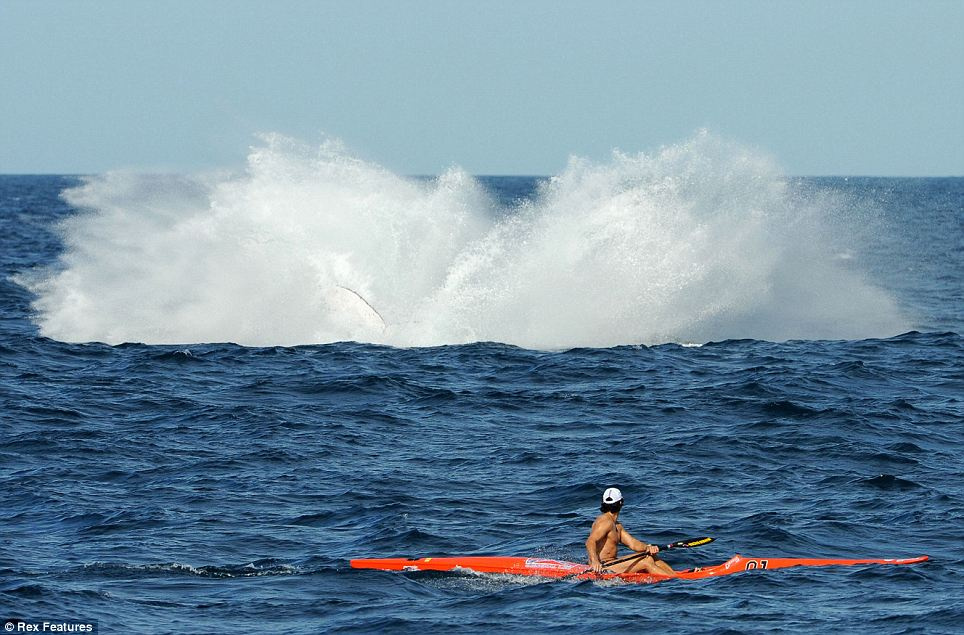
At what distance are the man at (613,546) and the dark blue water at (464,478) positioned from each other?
0.43 metres

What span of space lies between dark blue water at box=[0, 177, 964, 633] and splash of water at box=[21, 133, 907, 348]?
1718mm

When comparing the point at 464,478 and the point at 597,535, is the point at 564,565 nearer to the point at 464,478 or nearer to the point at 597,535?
the point at 597,535

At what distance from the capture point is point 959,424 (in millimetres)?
22125

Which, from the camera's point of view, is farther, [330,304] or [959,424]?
[330,304]

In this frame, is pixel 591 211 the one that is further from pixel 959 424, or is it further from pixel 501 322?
pixel 959 424

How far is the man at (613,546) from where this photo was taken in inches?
581

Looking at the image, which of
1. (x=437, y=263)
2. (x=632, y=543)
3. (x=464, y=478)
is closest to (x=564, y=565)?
(x=632, y=543)

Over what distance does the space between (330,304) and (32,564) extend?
61.7ft

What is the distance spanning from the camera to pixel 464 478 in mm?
18719

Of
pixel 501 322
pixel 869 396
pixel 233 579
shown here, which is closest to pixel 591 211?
pixel 501 322

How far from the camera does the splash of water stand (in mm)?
31922

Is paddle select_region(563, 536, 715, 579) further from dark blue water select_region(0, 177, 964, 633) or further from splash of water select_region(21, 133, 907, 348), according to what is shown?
splash of water select_region(21, 133, 907, 348)

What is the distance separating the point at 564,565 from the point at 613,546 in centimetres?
64

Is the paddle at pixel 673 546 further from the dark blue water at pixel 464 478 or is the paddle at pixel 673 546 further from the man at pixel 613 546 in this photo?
the dark blue water at pixel 464 478
